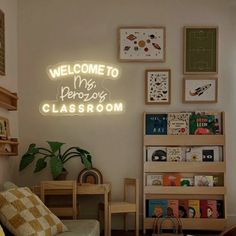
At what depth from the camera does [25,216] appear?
10.8 ft

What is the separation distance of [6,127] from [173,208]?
2166 millimetres

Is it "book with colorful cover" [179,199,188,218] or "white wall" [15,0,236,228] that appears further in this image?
"white wall" [15,0,236,228]

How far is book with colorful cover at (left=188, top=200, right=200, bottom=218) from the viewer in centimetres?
479

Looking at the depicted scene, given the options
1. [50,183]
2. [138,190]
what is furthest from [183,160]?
[50,183]

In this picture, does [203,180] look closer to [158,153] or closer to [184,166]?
[184,166]

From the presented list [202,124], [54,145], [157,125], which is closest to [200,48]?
[202,124]

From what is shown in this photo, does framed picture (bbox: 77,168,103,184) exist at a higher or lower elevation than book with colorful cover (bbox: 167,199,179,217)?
higher

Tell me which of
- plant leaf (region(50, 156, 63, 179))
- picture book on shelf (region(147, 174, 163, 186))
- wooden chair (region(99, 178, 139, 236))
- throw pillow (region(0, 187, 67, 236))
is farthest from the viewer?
picture book on shelf (region(147, 174, 163, 186))

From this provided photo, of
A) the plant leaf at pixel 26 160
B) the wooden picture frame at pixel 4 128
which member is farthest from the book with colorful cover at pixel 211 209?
the wooden picture frame at pixel 4 128

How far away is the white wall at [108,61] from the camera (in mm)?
4973

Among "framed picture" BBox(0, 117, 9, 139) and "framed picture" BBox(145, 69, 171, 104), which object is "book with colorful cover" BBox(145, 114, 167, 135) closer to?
"framed picture" BBox(145, 69, 171, 104)

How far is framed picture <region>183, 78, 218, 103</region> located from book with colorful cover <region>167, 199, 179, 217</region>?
4.07 feet

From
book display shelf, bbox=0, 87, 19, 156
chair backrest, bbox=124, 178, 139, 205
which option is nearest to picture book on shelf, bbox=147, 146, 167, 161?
chair backrest, bbox=124, 178, 139, 205

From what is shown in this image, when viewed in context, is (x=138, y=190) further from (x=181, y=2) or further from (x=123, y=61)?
(x=181, y=2)
